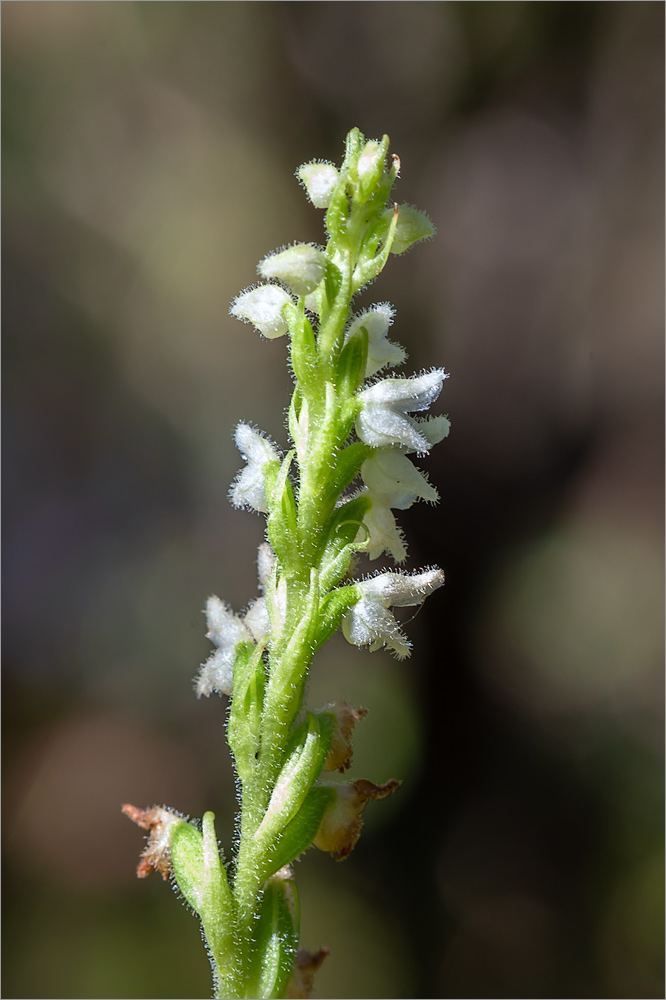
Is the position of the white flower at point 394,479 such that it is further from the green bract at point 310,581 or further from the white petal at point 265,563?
the white petal at point 265,563

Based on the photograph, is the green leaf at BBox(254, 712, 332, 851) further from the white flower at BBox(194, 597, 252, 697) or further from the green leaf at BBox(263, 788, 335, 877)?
the white flower at BBox(194, 597, 252, 697)

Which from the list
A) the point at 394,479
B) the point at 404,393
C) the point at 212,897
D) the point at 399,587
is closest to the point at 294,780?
the point at 212,897

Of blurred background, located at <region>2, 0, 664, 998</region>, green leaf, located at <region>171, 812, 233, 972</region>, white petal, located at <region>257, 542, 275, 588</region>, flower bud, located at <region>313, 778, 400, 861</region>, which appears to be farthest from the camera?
blurred background, located at <region>2, 0, 664, 998</region>

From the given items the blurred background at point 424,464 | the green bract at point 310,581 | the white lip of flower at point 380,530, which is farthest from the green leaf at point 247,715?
the blurred background at point 424,464

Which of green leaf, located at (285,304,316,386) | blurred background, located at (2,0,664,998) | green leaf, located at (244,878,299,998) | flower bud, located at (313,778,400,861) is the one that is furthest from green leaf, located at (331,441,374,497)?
blurred background, located at (2,0,664,998)

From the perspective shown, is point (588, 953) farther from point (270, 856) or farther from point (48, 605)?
point (270, 856)

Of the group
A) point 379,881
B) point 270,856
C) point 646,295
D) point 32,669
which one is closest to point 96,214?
point 32,669

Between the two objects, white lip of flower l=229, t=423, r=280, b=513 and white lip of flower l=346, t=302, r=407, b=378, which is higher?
white lip of flower l=346, t=302, r=407, b=378
